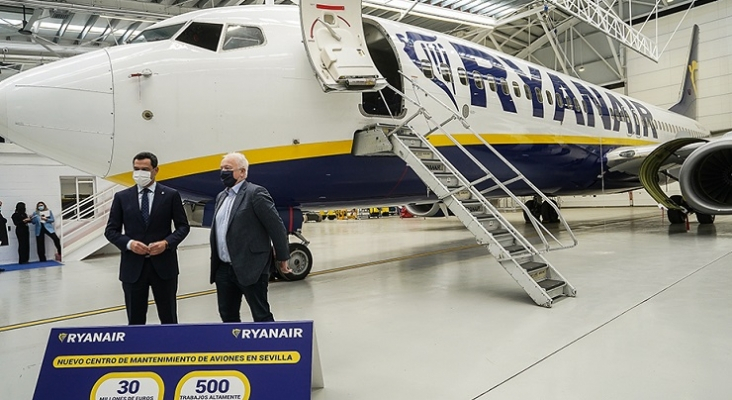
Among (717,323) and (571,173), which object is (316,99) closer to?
(717,323)

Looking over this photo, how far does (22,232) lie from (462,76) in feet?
36.9

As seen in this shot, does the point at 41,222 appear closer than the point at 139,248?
No

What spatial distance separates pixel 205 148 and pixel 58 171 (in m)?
11.0

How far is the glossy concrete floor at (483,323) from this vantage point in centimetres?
271

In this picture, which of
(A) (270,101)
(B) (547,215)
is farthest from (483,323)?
(B) (547,215)

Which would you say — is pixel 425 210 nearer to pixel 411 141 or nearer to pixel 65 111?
pixel 411 141

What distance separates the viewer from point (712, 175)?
9.29 m

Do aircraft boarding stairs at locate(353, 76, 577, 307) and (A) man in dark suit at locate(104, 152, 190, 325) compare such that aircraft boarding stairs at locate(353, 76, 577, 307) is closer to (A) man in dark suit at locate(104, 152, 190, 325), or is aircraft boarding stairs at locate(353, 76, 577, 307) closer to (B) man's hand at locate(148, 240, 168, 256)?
(A) man in dark suit at locate(104, 152, 190, 325)

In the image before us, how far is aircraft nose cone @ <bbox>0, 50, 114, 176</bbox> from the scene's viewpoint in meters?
4.27

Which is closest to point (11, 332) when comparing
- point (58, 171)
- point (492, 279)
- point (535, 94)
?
point (492, 279)

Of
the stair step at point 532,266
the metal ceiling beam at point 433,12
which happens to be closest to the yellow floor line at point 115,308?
the stair step at point 532,266

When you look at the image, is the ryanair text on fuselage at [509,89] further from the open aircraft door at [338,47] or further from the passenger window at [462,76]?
the open aircraft door at [338,47]

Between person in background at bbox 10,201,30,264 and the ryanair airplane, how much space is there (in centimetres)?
874

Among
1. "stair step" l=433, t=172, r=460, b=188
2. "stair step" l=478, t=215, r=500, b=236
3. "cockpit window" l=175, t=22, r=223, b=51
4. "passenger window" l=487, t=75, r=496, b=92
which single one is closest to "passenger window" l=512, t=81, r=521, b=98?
"passenger window" l=487, t=75, r=496, b=92
